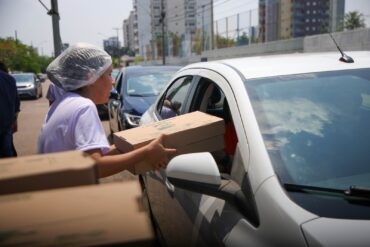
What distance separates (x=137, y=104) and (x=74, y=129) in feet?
17.6

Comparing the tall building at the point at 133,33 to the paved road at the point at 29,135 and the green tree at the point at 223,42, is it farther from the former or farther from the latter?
the paved road at the point at 29,135

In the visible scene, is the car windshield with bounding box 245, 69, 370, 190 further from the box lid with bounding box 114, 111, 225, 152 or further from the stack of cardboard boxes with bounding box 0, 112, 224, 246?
the stack of cardboard boxes with bounding box 0, 112, 224, 246

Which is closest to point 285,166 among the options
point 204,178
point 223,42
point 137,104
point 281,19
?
point 204,178

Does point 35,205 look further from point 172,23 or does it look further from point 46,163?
point 172,23

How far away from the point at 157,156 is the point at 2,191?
39.6 inches

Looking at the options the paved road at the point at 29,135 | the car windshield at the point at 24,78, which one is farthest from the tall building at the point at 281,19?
the paved road at the point at 29,135

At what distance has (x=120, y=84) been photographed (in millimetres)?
8781

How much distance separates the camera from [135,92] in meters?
8.04

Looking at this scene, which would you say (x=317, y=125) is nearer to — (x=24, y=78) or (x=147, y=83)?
(x=147, y=83)

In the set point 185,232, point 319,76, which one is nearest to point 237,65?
point 319,76

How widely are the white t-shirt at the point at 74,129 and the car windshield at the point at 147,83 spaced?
5.84 meters

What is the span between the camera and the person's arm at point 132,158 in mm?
1946

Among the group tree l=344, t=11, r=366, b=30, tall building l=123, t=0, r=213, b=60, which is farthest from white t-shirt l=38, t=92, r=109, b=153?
tall building l=123, t=0, r=213, b=60

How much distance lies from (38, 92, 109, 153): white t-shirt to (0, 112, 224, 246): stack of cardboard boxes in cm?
67
